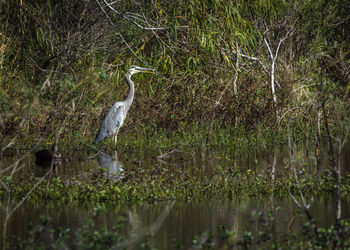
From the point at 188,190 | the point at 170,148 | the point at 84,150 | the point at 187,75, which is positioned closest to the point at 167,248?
the point at 188,190

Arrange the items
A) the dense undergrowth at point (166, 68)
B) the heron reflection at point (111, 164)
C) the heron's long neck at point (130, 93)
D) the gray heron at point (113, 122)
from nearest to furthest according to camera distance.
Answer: the heron reflection at point (111, 164) → the gray heron at point (113, 122) → the dense undergrowth at point (166, 68) → the heron's long neck at point (130, 93)

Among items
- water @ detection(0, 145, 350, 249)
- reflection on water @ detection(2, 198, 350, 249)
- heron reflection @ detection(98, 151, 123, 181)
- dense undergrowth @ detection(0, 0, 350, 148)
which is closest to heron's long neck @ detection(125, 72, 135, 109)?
dense undergrowth @ detection(0, 0, 350, 148)

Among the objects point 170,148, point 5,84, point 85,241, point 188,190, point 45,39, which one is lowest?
point 85,241

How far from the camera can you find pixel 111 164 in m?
10.9

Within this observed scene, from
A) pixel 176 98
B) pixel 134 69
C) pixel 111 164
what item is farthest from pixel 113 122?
pixel 111 164

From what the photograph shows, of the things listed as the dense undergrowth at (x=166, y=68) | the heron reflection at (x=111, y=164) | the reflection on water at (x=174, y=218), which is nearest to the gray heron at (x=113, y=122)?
the dense undergrowth at (x=166, y=68)

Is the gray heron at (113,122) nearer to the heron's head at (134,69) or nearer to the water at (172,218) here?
the heron's head at (134,69)

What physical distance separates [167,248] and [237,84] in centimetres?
984

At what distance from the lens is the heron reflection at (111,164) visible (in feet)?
31.0

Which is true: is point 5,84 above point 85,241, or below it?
above

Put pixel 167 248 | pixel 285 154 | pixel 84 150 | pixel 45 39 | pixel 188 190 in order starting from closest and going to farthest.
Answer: pixel 167 248 < pixel 188 190 < pixel 285 154 < pixel 84 150 < pixel 45 39

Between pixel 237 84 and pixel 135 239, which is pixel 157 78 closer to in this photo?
pixel 237 84

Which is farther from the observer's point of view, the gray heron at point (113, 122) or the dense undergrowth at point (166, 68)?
the dense undergrowth at point (166, 68)

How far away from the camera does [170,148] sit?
12.0 m
